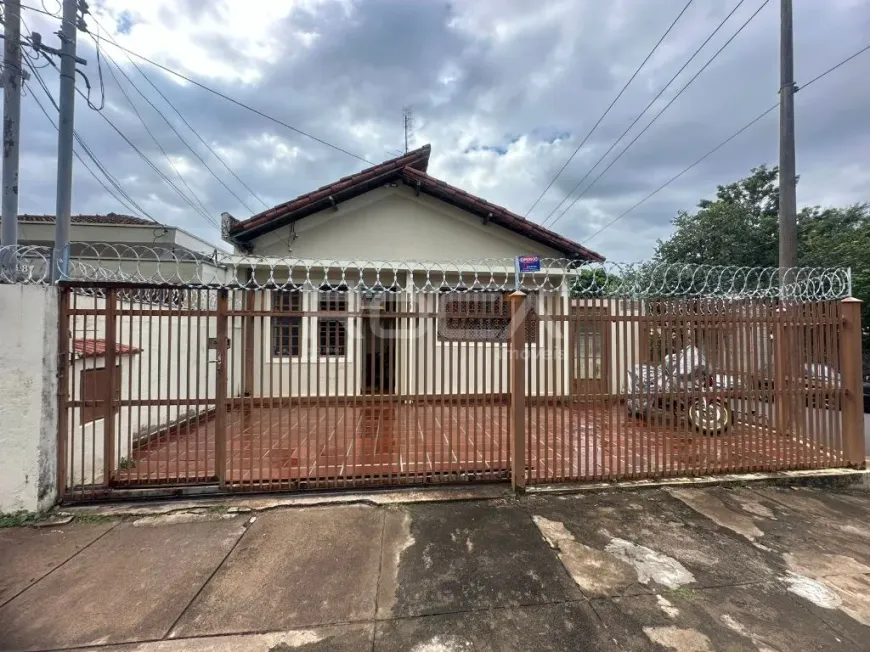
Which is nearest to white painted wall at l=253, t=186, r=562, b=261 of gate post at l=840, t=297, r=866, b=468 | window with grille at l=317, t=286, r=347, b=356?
window with grille at l=317, t=286, r=347, b=356

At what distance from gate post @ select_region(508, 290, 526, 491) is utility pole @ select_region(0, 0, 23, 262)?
7.21m

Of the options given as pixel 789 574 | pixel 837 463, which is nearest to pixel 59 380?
pixel 789 574

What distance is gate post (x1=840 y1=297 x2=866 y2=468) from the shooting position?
438 centimetres

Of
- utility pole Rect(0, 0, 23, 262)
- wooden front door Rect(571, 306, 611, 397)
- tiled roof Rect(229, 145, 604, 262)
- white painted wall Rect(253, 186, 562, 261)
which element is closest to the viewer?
wooden front door Rect(571, 306, 611, 397)

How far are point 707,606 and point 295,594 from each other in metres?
2.71

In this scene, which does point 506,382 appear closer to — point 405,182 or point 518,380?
point 518,380

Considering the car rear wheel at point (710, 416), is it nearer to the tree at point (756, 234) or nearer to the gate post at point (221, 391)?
the gate post at point (221, 391)

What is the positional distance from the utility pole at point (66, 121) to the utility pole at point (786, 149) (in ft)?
33.8

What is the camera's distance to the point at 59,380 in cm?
363

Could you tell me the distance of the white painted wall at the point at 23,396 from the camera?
3428mm

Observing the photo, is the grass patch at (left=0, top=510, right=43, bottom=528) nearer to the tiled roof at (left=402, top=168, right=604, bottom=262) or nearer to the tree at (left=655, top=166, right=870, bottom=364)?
the tiled roof at (left=402, top=168, right=604, bottom=262)

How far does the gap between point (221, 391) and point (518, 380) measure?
3.01 meters

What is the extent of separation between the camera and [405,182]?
856cm

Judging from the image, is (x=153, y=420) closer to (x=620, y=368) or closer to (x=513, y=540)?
(x=513, y=540)
